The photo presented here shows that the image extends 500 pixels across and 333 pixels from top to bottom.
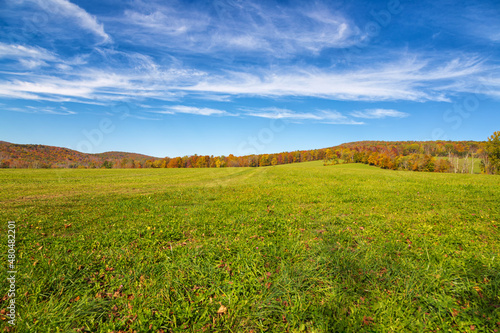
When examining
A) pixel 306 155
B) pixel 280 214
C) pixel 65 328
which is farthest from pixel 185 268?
pixel 306 155

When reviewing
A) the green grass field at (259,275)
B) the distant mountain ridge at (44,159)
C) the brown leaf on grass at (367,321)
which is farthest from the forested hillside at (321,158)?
the brown leaf on grass at (367,321)

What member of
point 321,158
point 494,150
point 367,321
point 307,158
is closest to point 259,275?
point 367,321

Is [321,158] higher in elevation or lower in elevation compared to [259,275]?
higher

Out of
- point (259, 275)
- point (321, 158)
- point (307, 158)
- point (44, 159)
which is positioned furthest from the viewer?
point (321, 158)

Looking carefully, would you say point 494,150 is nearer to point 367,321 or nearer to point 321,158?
point 321,158

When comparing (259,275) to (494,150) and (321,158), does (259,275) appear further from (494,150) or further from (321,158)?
(321,158)

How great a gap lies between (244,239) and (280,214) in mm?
3227

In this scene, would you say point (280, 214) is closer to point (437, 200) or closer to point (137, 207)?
point (137, 207)

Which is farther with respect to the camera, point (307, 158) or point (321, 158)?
point (321, 158)

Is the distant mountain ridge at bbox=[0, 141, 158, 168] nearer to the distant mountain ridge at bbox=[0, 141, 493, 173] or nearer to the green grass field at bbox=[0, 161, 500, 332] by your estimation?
the distant mountain ridge at bbox=[0, 141, 493, 173]

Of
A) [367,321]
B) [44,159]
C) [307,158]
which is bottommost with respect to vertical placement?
[367,321]

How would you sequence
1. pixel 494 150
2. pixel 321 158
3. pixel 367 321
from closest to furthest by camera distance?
pixel 367 321 < pixel 494 150 < pixel 321 158

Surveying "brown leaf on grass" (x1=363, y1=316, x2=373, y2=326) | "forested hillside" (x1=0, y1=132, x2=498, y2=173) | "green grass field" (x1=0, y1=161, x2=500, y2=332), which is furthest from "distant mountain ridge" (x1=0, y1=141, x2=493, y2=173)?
"brown leaf on grass" (x1=363, y1=316, x2=373, y2=326)

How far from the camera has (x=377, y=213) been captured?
29.0ft
